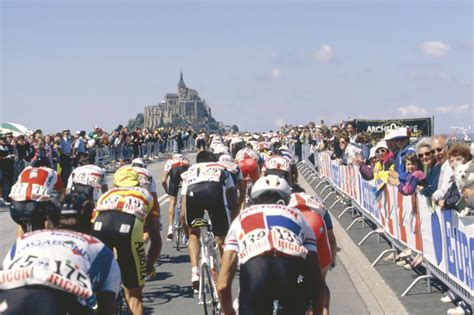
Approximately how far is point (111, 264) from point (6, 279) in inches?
23.2

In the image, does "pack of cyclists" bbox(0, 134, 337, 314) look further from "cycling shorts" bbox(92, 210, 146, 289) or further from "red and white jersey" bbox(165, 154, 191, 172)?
"red and white jersey" bbox(165, 154, 191, 172)

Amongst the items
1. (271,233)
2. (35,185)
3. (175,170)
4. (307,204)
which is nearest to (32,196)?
(35,185)

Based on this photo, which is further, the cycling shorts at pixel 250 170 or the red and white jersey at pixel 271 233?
the cycling shorts at pixel 250 170

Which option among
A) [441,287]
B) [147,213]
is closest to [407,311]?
[441,287]

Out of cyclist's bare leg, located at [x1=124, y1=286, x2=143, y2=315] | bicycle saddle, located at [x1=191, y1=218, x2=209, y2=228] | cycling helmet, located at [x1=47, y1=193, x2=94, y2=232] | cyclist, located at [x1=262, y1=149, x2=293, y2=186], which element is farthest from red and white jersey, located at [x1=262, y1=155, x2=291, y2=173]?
cycling helmet, located at [x1=47, y1=193, x2=94, y2=232]

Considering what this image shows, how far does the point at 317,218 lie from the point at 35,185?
16.9 ft

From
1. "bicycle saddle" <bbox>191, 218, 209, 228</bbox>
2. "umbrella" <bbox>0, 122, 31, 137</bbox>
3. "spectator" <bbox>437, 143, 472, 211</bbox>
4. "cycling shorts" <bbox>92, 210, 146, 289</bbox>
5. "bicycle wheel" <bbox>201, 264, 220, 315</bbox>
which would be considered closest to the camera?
"cycling shorts" <bbox>92, 210, 146, 289</bbox>

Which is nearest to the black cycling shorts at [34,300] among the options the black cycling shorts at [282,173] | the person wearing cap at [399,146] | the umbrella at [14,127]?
the black cycling shorts at [282,173]

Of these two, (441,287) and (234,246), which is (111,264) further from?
(441,287)

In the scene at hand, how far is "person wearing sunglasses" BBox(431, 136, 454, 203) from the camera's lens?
973 cm

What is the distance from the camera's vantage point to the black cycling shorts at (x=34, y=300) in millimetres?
4176

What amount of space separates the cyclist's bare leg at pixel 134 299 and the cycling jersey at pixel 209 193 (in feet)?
8.82

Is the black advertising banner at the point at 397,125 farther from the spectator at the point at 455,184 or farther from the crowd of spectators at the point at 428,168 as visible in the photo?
the spectator at the point at 455,184

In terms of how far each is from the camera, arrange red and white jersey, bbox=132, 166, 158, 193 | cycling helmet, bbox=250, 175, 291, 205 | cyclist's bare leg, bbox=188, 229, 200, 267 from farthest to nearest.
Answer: red and white jersey, bbox=132, 166, 158, 193 < cyclist's bare leg, bbox=188, 229, 200, 267 < cycling helmet, bbox=250, 175, 291, 205
